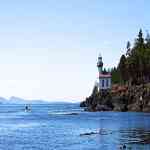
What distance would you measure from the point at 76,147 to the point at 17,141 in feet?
39.0

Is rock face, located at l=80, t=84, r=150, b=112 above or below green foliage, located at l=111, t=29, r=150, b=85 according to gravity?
below

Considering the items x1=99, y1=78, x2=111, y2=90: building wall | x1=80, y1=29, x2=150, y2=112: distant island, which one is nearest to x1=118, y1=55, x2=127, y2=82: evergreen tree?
x1=80, y1=29, x2=150, y2=112: distant island

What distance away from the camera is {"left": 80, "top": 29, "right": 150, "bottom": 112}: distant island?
490 ft

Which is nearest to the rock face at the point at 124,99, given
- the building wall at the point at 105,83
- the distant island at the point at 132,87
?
the distant island at the point at 132,87

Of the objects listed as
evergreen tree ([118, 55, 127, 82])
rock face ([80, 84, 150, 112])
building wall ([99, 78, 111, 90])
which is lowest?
rock face ([80, 84, 150, 112])

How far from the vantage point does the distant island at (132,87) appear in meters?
150

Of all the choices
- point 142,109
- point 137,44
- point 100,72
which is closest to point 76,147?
point 142,109

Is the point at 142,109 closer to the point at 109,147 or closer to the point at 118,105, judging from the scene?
the point at 118,105

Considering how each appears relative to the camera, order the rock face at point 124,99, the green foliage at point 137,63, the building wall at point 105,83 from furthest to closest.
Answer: the building wall at point 105,83 < the green foliage at point 137,63 < the rock face at point 124,99

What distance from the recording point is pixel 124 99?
154m

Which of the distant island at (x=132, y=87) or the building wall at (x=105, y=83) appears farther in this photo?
the building wall at (x=105, y=83)

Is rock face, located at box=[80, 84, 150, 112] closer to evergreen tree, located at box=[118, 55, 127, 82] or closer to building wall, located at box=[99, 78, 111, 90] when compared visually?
evergreen tree, located at box=[118, 55, 127, 82]

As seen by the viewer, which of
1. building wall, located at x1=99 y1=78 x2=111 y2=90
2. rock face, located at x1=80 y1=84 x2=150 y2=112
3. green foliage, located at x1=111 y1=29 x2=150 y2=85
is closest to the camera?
rock face, located at x1=80 y1=84 x2=150 y2=112

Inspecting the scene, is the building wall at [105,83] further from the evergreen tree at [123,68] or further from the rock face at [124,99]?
the rock face at [124,99]
